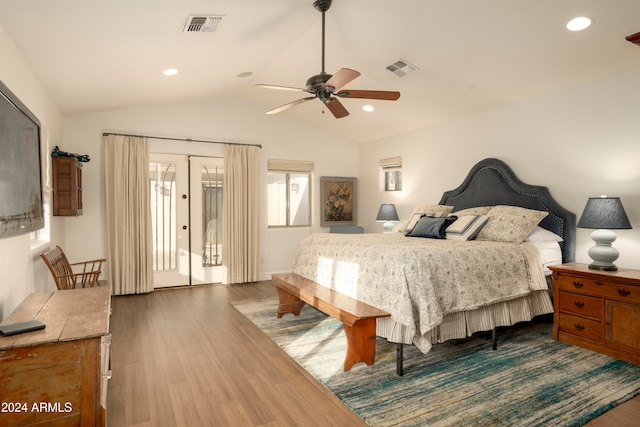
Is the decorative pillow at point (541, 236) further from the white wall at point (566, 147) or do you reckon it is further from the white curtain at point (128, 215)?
the white curtain at point (128, 215)

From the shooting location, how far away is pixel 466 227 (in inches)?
166

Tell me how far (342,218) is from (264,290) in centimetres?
222

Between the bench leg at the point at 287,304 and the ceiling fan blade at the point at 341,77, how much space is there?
227 centimetres

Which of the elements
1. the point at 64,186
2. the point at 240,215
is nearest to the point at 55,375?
the point at 64,186

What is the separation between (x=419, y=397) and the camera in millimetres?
2482

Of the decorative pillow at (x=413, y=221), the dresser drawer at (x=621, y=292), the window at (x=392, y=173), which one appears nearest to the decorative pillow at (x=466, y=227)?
the decorative pillow at (x=413, y=221)

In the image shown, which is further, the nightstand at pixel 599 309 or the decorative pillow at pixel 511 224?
the decorative pillow at pixel 511 224

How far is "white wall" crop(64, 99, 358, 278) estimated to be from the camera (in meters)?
5.20

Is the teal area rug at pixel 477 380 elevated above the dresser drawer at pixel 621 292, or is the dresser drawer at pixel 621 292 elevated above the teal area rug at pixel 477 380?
the dresser drawer at pixel 621 292

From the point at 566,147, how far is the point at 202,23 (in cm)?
375


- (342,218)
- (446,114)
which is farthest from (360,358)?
(342,218)

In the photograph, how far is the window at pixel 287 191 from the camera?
6676 millimetres

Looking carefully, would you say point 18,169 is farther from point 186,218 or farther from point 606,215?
point 606,215

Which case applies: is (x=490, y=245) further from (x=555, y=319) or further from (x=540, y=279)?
(x=555, y=319)
